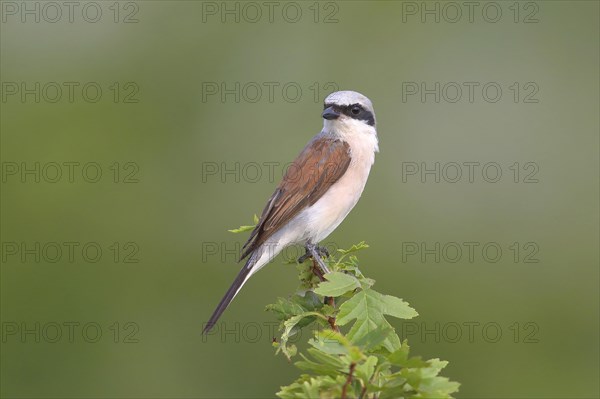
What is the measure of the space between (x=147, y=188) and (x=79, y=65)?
1599mm

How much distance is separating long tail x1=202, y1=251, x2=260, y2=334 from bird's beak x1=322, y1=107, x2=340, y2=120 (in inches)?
34.7

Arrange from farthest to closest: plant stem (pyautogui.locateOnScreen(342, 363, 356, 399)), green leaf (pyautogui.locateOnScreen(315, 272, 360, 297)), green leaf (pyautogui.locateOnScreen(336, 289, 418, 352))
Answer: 1. green leaf (pyautogui.locateOnScreen(315, 272, 360, 297))
2. green leaf (pyautogui.locateOnScreen(336, 289, 418, 352))
3. plant stem (pyautogui.locateOnScreen(342, 363, 356, 399))

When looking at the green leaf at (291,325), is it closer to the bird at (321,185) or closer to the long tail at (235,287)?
the long tail at (235,287)

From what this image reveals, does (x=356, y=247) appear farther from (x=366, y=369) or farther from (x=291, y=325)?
(x=366, y=369)

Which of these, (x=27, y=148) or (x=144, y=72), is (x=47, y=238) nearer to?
(x=27, y=148)

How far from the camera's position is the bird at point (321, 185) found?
4.06 m

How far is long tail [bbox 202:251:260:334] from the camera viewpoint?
348 centimetres

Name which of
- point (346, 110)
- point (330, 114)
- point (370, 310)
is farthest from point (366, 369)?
point (346, 110)

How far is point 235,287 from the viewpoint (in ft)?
12.4

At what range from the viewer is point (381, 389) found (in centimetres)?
172

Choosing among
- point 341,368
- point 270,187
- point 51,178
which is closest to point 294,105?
point 270,187

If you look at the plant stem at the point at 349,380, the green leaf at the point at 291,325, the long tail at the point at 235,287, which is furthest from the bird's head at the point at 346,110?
the plant stem at the point at 349,380

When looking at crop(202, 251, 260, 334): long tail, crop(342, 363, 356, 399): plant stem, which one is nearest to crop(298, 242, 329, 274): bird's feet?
crop(202, 251, 260, 334): long tail

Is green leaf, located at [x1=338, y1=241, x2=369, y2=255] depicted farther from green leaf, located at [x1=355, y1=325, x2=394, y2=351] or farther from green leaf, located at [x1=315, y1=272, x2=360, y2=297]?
Result: green leaf, located at [x1=355, y1=325, x2=394, y2=351]
